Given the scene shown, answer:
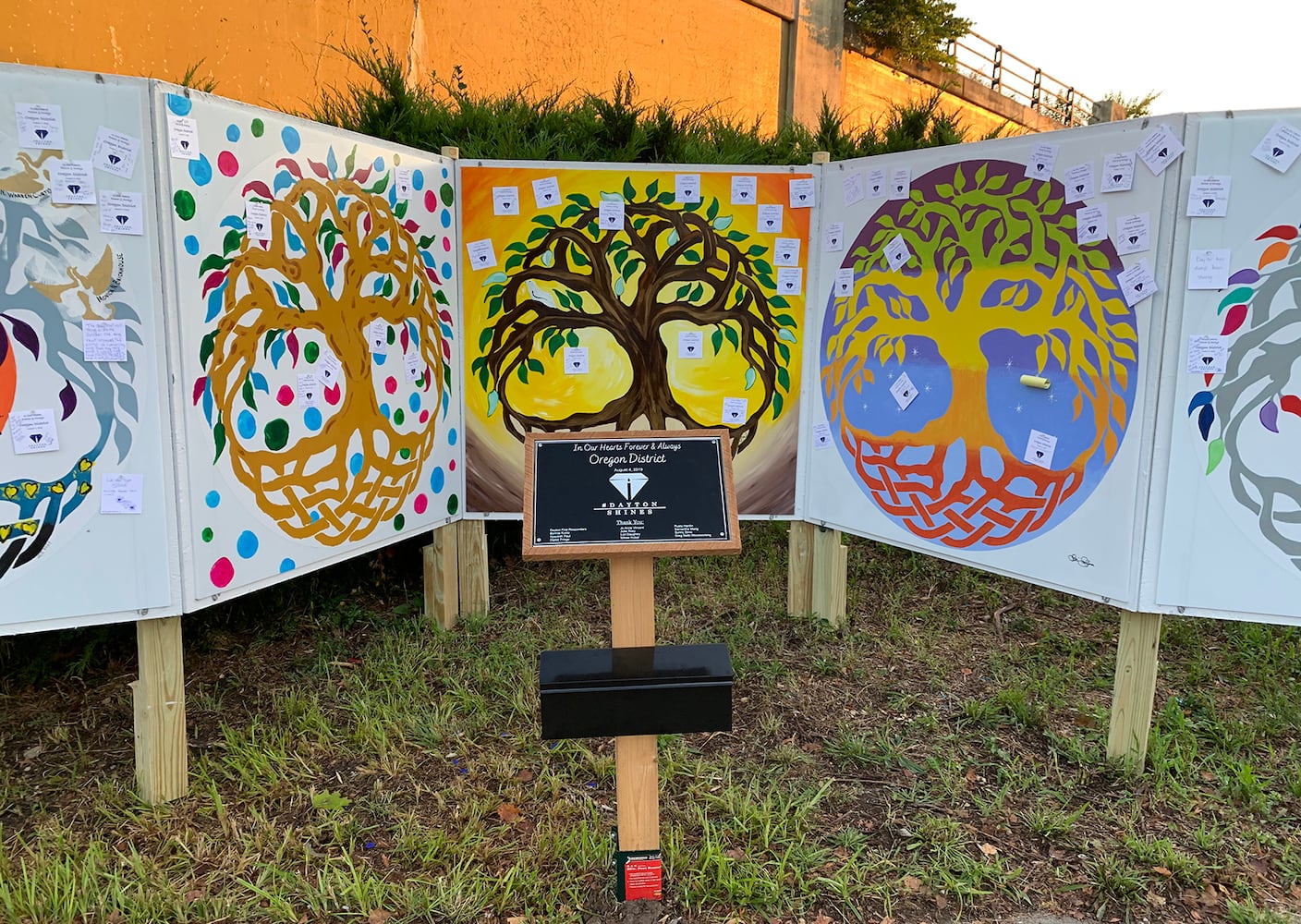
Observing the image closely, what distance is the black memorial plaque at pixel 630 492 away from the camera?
2.29 meters

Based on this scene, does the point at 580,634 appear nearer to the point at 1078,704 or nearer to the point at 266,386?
the point at 266,386

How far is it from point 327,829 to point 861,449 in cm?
269

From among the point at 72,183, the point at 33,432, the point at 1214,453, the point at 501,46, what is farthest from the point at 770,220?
the point at 501,46

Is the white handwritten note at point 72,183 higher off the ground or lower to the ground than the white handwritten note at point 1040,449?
higher

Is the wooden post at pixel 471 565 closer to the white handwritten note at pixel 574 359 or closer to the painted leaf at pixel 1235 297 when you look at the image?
the white handwritten note at pixel 574 359

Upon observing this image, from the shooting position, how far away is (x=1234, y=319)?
2848 mm

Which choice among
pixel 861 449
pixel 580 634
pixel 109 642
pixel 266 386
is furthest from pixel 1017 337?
pixel 109 642

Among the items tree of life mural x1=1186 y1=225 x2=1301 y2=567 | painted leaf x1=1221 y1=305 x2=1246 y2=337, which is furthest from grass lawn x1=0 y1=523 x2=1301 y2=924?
painted leaf x1=1221 y1=305 x2=1246 y2=337

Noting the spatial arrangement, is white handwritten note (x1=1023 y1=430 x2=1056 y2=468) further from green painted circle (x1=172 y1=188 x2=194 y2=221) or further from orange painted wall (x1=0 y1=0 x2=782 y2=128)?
orange painted wall (x1=0 y1=0 x2=782 y2=128)

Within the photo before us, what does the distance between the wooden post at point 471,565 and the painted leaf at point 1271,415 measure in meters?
3.32

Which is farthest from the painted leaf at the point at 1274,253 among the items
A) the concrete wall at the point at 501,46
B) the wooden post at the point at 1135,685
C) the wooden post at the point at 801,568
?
the concrete wall at the point at 501,46

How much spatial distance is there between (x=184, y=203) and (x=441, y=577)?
217 cm

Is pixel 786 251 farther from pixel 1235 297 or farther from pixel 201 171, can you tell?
pixel 201 171

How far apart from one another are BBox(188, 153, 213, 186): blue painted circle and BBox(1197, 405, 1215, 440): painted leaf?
→ 11.2 ft
